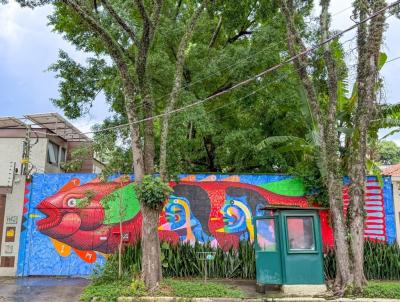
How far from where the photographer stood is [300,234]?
9000mm

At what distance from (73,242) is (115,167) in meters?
3.04

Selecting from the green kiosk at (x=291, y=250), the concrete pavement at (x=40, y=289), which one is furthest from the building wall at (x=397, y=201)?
the concrete pavement at (x=40, y=289)

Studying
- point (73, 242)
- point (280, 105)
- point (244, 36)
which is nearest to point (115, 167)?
point (73, 242)

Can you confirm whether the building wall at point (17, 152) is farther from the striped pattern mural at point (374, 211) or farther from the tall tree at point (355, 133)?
the striped pattern mural at point (374, 211)

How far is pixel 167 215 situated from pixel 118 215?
66.7 inches

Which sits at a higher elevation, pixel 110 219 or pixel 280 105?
pixel 280 105

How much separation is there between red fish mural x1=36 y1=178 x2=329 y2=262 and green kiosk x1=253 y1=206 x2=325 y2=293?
2683mm

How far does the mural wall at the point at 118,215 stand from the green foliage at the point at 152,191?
2893 mm

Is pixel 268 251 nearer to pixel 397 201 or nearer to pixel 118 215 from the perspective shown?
pixel 118 215

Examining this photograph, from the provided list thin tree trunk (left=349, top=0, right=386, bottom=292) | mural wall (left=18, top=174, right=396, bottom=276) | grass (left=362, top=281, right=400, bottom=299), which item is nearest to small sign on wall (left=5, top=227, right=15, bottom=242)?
mural wall (left=18, top=174, right=396, bottom=276)

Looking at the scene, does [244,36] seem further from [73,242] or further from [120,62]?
[73,242]

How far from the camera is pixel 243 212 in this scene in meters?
12.1

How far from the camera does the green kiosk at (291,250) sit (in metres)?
8.66

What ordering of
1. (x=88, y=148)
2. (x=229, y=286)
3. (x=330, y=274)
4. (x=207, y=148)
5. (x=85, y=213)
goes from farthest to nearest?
(x=207, y=148) < (x=85, y=213) < (x=88, y=148) < (x=330, y=274) < (x=229, y=286)
